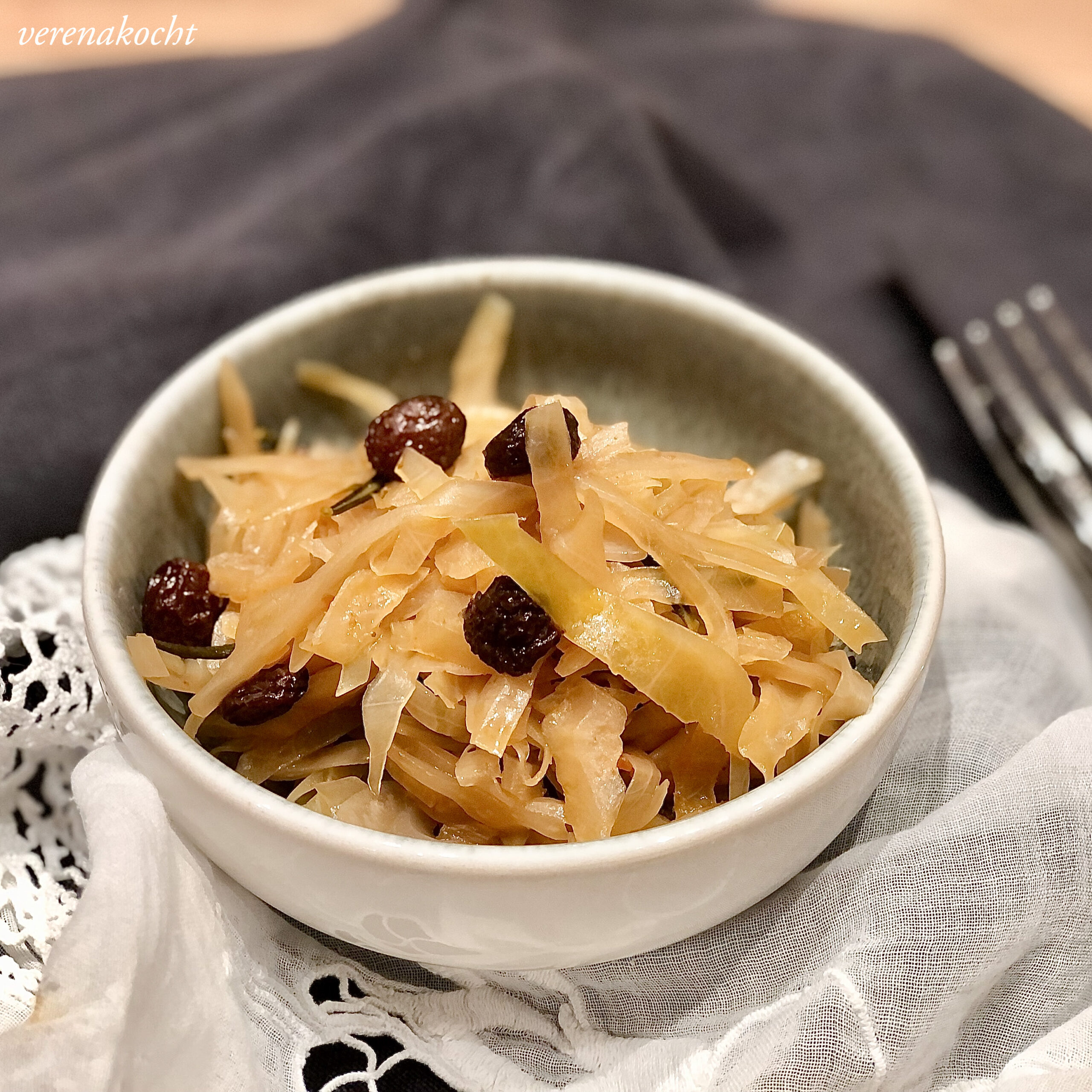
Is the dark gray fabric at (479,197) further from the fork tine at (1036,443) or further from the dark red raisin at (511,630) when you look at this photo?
the dark red raisin at (511,630)

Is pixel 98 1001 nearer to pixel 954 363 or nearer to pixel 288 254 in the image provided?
pixel 288 254

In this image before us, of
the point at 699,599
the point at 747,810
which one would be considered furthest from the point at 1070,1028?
the point at 699,599

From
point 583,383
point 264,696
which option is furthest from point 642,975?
point 583,383

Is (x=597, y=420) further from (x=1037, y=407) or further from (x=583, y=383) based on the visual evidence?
(x=1037, y=407)

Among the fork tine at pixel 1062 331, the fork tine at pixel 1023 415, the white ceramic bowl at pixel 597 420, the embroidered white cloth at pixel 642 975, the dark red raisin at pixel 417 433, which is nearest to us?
the white ceramic bowl at pixel 597 420

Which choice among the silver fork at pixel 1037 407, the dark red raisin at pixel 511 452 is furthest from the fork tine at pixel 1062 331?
the dark red raisin at pixel 511 452
